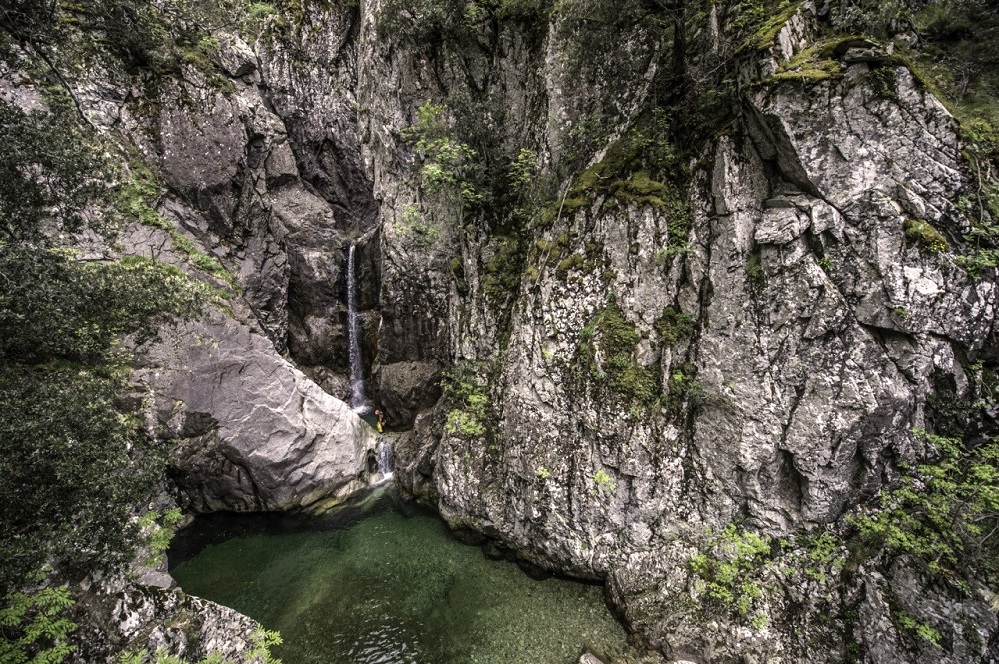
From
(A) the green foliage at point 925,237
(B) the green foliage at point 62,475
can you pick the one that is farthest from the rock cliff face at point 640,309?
(B) the green foliage at point 62,475

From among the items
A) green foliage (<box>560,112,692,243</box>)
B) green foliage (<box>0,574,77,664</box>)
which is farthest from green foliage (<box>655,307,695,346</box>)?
green foliage (<box>0,574,77,664</box>)

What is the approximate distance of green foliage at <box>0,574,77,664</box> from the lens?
14.3 feet

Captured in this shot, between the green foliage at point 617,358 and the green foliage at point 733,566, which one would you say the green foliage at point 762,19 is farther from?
the green foliage at point 733,566

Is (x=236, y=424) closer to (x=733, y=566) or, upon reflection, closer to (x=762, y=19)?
(x=733, y=566)

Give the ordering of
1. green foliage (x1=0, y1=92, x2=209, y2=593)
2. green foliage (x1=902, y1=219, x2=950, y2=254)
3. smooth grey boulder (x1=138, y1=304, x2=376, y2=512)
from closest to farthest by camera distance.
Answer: green foliage (x1=0, y1=92, x2=209, y2=593) < green foliage (x1=902, y1=219, x2=950, y2=254) < smooth grey boulder (x1=138, y1=304, x2=376, y2=512)

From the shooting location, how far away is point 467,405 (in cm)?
1123

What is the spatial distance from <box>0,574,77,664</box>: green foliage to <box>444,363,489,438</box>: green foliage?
7432 millimetres

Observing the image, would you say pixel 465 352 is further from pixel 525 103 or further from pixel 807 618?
pixel 807 618

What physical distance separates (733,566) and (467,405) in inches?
284

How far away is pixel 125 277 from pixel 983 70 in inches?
650

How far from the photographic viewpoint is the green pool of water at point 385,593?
7.72m

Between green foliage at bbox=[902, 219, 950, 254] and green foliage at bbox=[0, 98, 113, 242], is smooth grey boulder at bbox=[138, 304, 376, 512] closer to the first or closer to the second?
green foliage at bbox=[0, 98, 113, 242]

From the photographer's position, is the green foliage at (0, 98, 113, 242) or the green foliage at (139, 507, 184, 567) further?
the green foliage at (139, 507, 184, 567)

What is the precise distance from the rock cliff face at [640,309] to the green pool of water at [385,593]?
709 mm
